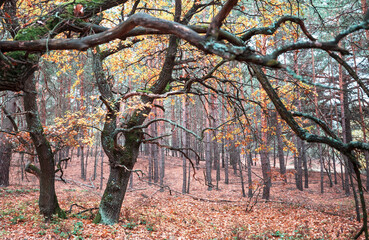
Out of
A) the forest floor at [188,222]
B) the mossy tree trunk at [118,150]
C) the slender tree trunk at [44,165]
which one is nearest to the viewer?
the forest floor at [188,222]

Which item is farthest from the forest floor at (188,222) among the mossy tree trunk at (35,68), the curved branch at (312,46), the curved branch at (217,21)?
the curved branch at (312,46)

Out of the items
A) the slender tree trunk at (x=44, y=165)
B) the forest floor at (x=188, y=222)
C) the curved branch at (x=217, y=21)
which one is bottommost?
the forest floor at (x=188, y=222)

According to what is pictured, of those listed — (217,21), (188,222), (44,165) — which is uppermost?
(217,21)

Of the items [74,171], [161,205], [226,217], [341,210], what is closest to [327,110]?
[341,210]

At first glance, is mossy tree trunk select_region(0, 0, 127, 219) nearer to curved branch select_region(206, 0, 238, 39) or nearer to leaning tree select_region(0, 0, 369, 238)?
leaning tree select_region(0, 0, 369, 238)

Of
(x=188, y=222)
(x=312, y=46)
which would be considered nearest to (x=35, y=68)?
(x=312, y=46)

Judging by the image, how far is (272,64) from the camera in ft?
6.76

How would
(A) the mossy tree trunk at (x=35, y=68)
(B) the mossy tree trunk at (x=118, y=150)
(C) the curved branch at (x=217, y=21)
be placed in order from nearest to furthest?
(C) the curved branch at (x=217, y=21), (A) the mossy tree trunk at (x=35, y=68), (B) the mossy tree trunk at (x=118, y=150)

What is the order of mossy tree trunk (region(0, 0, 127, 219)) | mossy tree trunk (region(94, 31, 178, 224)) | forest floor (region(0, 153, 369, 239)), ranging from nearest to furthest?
mossy tree trunk (region(0, 0, 127, 219)), forest floor (region(0, 153, 369, 239)), mossy tree trunk (region(94, 31, 178, 224))

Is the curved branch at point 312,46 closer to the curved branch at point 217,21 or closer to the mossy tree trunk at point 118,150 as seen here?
the curved branch at point 217,21

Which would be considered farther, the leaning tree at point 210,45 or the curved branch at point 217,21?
the curved branch at point 217,21

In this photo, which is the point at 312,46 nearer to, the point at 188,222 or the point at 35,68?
the point at 35,68

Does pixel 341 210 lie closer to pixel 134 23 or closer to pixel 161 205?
pixel 161 205

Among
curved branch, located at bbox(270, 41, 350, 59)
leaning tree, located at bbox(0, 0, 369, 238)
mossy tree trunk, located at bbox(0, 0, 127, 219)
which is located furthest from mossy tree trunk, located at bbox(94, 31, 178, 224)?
curved branch, located at bbox(270, 41, 350, 59)
